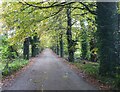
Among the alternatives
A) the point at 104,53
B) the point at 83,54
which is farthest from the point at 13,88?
the point at 83,54

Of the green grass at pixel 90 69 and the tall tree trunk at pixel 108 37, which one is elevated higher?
the tall tree trunk at pixel 108 37

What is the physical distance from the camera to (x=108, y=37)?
55.3ft

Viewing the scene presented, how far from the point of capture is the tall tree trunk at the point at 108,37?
55.2 ft

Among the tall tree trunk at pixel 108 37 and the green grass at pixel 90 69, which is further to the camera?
the green grass at pixel 90 69

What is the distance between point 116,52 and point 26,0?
678 centimetres

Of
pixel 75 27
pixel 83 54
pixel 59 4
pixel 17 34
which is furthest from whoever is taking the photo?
pixel 83 54

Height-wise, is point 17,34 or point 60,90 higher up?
point 17,34

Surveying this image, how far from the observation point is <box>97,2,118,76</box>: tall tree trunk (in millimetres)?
16812

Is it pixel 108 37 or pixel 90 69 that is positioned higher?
pixel 108 37

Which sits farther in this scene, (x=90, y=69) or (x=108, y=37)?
(x=90, y=69)

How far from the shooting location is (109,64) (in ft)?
55.4

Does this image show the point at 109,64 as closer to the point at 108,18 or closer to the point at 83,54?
the point at 108,18

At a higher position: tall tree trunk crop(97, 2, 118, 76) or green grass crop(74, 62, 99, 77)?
tall tree trunk crop(97, 2, 118, 76)

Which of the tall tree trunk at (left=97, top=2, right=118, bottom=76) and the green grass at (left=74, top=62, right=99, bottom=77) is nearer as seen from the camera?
the tall tree trunk at (left=97, top=2, right=118, bottom=76)
